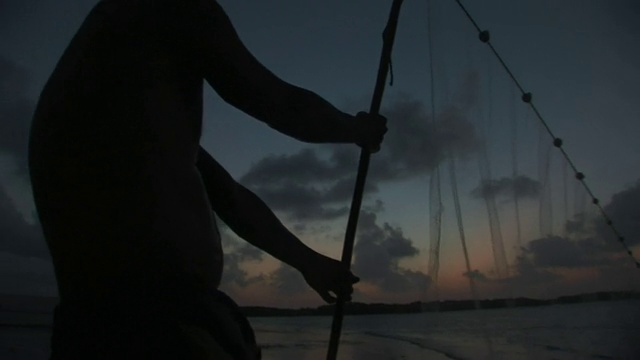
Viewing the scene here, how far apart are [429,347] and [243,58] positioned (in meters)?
35.1

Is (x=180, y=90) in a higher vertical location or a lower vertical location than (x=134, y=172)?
higher

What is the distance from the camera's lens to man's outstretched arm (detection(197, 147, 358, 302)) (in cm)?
188

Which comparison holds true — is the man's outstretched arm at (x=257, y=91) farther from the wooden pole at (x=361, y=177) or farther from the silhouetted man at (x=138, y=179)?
the wooden pole at (x=361, y=177)

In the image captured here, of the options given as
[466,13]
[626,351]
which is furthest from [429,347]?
[466,13]

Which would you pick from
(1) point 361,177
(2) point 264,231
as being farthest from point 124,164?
(1) point 361,177

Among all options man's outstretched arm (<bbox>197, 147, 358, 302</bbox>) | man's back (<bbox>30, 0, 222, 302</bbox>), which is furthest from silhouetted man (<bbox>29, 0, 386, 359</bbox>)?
man's outstretched arm (<bbox>197, 147, 358, 302</bbox>)

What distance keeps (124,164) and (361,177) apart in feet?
2.87

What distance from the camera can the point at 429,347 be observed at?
34.5 m

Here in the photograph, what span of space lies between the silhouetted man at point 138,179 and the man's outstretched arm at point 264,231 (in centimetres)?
37

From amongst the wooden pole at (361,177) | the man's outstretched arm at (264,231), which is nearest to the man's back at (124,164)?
the man's outstretched arm at (264,231)

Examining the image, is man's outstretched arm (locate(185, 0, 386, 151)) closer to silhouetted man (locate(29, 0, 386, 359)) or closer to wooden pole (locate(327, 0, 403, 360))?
silhouetted man (locate(29, 0, 386, 359))

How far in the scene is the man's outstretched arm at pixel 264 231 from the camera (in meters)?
1.88

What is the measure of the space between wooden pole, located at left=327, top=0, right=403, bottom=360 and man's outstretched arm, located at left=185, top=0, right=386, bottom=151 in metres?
0.23

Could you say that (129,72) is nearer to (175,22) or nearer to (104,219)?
(175,22)
